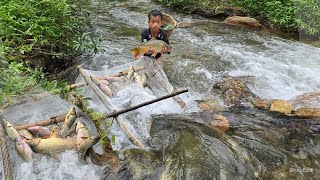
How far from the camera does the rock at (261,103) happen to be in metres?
5.39

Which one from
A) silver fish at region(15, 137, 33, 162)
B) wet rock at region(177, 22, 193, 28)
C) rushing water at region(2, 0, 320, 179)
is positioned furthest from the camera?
wet rock at region(177, 22, 193, 28)

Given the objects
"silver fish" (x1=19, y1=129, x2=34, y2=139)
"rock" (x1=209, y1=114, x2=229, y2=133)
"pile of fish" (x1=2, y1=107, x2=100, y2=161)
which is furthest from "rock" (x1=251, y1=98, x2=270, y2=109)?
"silver fish" (x1=19, y1=129, x2=34, y2=139)

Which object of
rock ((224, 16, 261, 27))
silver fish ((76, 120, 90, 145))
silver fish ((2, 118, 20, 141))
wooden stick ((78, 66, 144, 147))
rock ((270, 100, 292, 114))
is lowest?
rock ((224, 16, 261, 27))

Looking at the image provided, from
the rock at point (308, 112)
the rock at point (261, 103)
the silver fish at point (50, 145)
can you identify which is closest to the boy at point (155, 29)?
the rock at point (261, 103)

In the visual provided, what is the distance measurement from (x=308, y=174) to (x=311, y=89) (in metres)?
3.01

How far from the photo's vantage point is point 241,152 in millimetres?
4004

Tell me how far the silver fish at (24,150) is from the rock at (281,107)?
3.62 metres

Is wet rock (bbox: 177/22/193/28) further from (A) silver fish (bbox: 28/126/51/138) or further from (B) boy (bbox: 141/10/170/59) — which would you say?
(A) silver fish (bbox: 28/126/51/138)

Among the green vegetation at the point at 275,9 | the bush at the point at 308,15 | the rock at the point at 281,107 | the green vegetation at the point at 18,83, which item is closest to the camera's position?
the green vegetation at the point at 18,83

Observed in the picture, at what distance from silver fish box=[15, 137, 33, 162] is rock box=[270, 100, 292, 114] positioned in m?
3.62

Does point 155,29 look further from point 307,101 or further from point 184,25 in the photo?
point 184,25

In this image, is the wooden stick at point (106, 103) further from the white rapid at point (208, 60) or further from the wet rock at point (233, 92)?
the wet rock at point (233, 92)

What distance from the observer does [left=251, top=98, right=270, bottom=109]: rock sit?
539 cm

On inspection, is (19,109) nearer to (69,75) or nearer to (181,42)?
(69,75)
